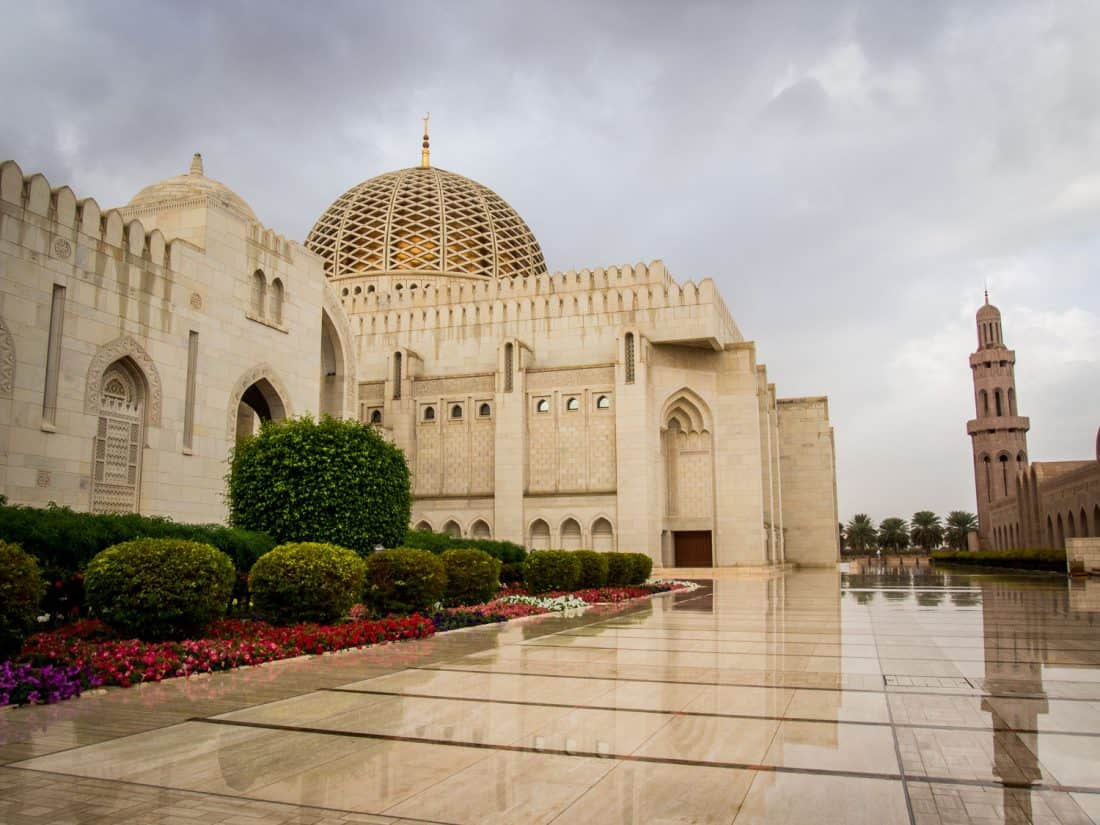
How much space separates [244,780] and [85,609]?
7.29m

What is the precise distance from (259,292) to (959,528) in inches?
3222

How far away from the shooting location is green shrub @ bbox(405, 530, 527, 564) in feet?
62.0

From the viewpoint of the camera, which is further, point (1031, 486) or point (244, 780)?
point (1031, 486)

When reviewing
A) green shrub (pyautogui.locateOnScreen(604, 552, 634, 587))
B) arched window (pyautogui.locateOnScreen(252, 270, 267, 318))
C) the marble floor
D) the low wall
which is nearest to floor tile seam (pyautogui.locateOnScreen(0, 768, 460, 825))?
the marble floor

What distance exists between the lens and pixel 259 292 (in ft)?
64.6

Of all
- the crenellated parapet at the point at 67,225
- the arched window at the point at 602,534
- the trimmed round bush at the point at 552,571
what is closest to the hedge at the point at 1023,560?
the arched window at the point at 602,534

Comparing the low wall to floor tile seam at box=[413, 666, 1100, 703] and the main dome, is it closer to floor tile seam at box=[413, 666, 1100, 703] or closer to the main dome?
floor tile seam at box=[413, 666, 1100, 703]

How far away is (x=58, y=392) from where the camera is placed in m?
14.4

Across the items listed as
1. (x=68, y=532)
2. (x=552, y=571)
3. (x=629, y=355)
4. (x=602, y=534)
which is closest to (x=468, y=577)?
(x=552, y=571)

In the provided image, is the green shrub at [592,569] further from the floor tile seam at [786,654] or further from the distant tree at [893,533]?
the distant tree at [893,533]

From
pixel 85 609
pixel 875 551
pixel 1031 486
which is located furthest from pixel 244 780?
pixel 875 551

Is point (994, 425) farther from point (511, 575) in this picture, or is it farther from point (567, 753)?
point (567, 753)

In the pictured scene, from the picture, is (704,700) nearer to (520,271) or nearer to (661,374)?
(661,374)

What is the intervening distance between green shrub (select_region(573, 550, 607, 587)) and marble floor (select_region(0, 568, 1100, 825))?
29.1 ft
